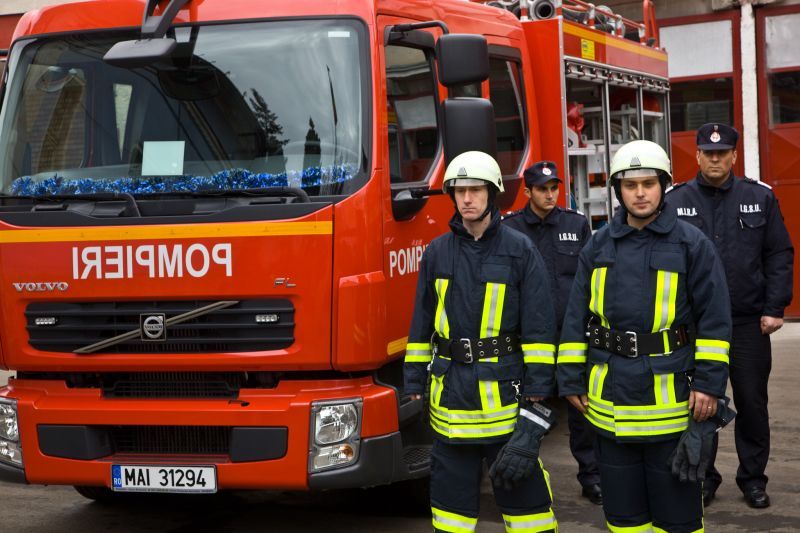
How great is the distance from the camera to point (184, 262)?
17.4 ft

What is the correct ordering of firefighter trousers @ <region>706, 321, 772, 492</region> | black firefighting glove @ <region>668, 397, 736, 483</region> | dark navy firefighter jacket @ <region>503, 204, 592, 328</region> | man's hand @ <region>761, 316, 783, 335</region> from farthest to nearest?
dark navy firefighter jacket @ <region>503, 204, 592, 328</region>
firefighter trousers @ <region>706, 321, 772, 492</region>
man's hand @ <region>761, 316, 783, 335</region>
black firefighting glove @ <region>668, 397, 736, 483</region>

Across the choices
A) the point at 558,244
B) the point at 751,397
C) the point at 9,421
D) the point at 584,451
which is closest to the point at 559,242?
the point at 558,244

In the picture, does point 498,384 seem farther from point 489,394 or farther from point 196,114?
point 196,114

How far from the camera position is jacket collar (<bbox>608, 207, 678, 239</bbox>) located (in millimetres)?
4465

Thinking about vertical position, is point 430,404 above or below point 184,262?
below

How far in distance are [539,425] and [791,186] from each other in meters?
9.85

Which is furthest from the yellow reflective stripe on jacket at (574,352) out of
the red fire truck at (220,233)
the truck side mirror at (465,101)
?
the truck side mirror at (465,101)

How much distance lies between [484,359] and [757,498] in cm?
230

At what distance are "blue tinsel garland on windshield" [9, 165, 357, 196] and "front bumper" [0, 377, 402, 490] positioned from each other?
886mm

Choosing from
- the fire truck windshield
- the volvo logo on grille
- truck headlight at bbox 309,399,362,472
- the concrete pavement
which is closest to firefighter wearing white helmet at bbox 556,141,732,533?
truck headlight at bbox 309,399,362,472

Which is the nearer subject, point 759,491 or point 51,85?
point 51,85

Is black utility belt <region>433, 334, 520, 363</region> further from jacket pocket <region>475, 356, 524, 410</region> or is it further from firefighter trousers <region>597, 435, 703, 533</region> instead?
firefighter trousers <region>597, 435, 703, 533</region>

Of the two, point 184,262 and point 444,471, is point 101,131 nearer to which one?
point 184,262

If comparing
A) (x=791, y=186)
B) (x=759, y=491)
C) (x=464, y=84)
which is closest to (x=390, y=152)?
(x=464, y=84)
